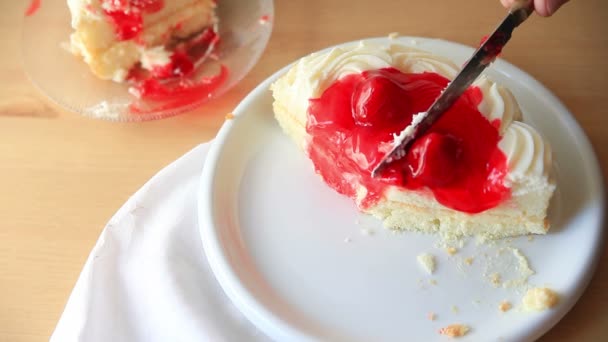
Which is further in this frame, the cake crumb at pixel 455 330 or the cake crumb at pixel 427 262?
the cake crumb at pixel 427 262

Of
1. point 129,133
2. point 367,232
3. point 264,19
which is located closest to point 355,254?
point 367,232

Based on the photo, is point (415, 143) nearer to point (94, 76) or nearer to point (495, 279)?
point (495, 279)

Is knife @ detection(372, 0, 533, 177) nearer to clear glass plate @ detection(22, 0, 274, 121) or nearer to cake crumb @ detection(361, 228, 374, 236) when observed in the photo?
cake crumb @ detection(361, 228, 374, 236)

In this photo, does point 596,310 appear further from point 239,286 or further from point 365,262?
point 239,286

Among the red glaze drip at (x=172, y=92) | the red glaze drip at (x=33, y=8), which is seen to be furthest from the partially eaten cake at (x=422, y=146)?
the red glaze drip at (x=33, y=8)

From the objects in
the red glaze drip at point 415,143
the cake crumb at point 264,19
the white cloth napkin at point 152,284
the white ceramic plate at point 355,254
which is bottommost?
the white cloth napkin at point 152,284

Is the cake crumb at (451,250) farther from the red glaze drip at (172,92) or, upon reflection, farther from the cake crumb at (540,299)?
the red glaze drip at (172,92)

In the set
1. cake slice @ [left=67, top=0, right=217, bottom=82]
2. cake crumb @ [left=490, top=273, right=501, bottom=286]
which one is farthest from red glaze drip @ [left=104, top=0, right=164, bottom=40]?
cake crumb @ [left=490, top=273, right=501, bottom=286]
